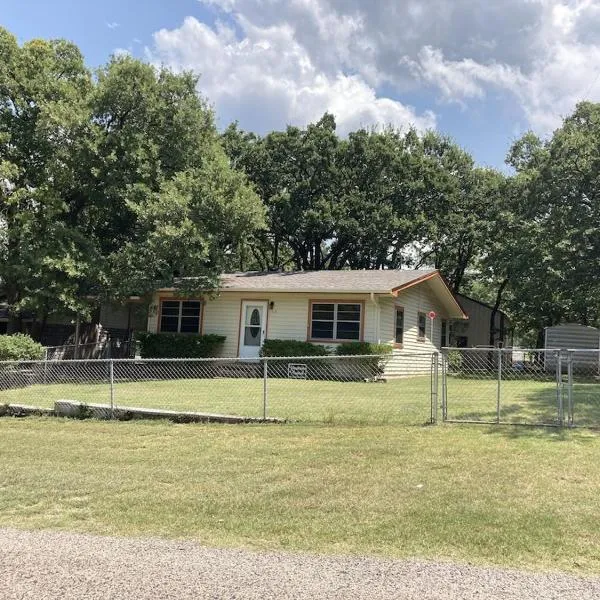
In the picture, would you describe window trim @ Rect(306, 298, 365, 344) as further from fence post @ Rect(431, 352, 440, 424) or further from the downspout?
fence post @ Rect(431, 352, 440, 424)

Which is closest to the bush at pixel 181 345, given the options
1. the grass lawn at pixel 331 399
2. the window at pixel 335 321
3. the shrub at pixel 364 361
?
the window at pixel 335 321

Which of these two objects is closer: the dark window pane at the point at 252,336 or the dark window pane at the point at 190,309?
the dark window pane at the point at 252,336

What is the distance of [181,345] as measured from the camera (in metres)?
19.5

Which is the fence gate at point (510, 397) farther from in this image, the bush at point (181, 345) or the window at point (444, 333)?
the window at point (444, 333)

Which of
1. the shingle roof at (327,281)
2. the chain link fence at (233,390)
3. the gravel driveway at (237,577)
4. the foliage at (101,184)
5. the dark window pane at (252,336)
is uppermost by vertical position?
the foliage at (101,184)

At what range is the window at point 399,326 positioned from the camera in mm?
19781

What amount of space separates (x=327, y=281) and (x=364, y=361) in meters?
3.27

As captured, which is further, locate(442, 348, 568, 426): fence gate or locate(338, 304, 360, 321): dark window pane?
locate(338, 304, 360, 321): dark window pane

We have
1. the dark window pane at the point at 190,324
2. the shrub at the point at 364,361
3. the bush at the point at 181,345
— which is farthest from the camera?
the dark window pane at the point at 190,324

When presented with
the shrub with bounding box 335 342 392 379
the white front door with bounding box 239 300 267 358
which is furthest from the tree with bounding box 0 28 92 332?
the shrub with bounding box 335 342 392 379

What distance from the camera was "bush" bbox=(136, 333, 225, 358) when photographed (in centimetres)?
1934

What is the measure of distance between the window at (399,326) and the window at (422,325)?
2.11 metres

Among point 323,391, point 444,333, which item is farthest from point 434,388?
point 444,333

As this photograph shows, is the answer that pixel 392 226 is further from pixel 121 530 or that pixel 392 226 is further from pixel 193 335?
pixel 121 530
